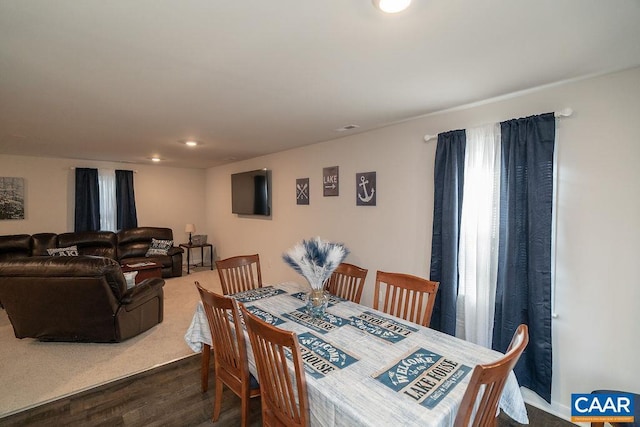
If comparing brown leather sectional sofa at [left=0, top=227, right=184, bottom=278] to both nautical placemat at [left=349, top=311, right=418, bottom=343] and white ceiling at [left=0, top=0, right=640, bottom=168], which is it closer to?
white ceiling at [left=0, top=0, right=640, bottom=168]

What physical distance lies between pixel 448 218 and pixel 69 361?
3907 mm

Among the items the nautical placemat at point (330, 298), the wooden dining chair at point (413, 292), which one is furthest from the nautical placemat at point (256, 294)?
the wooden dining chair at point (413, 292)

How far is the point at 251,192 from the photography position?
5215 millimetres

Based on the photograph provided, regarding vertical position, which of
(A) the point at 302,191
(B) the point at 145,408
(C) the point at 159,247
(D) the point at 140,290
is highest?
(A) the point at 302,191

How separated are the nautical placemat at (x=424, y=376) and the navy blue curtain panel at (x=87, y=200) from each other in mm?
6547

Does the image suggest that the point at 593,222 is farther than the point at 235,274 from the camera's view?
No

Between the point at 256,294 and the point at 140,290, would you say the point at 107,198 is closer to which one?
the point at 140,290

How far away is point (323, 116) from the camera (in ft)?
9.00

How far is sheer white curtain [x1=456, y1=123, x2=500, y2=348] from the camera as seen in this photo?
230cm

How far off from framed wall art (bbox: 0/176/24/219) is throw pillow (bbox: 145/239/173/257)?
2.16 m

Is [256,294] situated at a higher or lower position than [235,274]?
lower

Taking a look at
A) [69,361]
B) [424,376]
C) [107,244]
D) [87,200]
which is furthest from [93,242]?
[424,376]

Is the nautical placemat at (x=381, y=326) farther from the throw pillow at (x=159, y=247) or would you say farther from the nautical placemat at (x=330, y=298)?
the throw pillow at (x=159, y=247)

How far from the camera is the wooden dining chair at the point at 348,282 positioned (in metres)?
2.42
